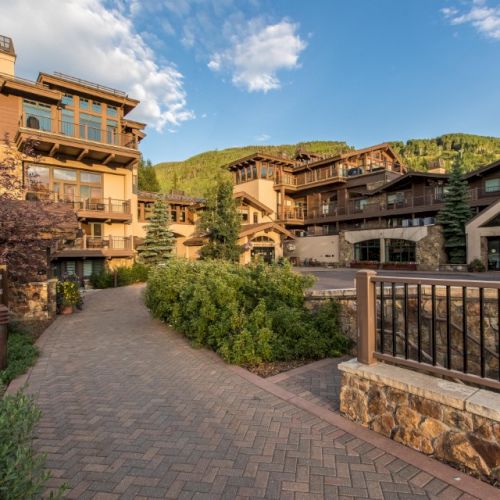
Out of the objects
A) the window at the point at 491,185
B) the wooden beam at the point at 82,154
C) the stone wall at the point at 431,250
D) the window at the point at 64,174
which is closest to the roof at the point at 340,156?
the stone wall at the point at 431,250

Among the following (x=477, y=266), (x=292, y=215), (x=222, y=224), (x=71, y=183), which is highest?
(x=71, y=183)

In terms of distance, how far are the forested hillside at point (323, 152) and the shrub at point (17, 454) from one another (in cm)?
5873

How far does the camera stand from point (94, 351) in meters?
6.93

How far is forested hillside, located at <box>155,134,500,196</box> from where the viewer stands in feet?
207

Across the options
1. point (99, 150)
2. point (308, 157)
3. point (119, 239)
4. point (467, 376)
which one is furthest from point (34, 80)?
point (308, 157)

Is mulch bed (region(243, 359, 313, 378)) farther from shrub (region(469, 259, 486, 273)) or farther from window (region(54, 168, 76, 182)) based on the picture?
shrub (region(469, 259, 486, 273))

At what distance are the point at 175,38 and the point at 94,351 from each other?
58.7 feet

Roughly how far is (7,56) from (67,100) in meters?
3.71

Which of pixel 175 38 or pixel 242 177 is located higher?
pixel 175 38

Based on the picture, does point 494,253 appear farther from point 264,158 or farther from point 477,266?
point 264,158

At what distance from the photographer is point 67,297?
11273 millimetres

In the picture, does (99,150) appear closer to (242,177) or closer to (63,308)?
(63,308)

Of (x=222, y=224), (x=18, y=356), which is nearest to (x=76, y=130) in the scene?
(x=222, y=224)

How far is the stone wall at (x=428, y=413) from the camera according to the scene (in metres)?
2.84
